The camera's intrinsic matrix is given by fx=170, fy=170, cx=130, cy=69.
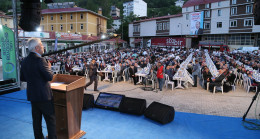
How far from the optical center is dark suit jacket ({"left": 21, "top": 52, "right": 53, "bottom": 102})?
246 cm

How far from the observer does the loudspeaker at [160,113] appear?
431cm

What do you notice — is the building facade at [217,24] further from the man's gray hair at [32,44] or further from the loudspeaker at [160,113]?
the man's gray hair at [32,44]

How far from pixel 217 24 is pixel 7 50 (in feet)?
129

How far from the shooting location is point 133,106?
495 cm

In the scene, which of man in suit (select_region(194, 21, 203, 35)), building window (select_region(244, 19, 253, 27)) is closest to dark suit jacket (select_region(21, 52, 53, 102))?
man in suit (select_region(194, 21, 203, 35))

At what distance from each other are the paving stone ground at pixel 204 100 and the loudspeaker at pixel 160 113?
1.52m

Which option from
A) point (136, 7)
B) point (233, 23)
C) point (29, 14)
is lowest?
point (29, 14)

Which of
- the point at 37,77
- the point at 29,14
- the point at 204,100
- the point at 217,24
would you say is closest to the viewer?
the point at 37,77

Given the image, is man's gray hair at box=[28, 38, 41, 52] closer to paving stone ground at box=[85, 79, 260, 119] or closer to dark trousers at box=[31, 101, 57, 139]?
dark trousers at box=[31, 101, 57, 139]

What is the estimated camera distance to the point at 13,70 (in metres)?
7.33

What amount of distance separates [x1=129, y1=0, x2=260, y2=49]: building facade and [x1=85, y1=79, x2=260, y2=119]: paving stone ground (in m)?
30.9

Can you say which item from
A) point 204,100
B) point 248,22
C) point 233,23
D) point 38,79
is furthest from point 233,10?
point 38,79

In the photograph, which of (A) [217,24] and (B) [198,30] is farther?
(B) [198,30]

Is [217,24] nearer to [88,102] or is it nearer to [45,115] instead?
[88,102]
